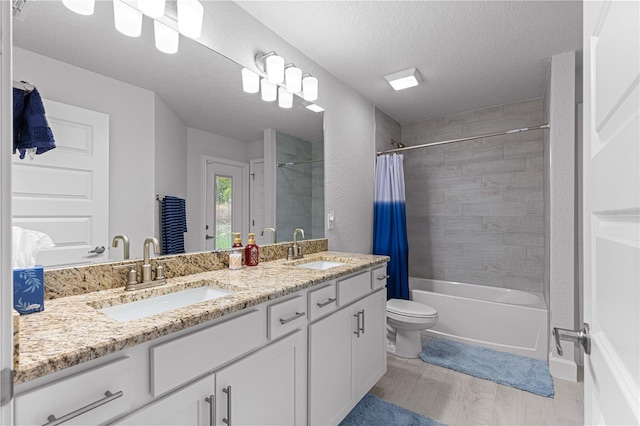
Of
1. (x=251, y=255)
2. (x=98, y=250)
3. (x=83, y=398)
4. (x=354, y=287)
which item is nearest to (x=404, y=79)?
(x=354, y=287)

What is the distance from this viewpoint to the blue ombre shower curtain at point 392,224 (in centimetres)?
312

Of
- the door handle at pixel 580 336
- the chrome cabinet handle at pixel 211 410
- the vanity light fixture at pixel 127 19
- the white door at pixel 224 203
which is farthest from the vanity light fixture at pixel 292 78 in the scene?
the door handle at pixel 580 336

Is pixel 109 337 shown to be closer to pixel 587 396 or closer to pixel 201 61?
pixel 587 396

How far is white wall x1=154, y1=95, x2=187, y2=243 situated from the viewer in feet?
4.67

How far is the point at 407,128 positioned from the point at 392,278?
1955 millimetres

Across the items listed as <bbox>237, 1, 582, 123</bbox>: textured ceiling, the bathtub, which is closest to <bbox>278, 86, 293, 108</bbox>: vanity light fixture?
<bbox>237, 1, 582, 123</bbox>: textured ceiling

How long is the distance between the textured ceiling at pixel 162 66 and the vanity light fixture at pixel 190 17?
5 centimetres

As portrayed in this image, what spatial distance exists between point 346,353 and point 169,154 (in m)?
1.37

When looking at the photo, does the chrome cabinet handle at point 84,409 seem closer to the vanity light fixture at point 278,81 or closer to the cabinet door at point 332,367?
the cabinet door at point 332,367

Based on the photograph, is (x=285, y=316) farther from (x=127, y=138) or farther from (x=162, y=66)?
(x=162, y=66)

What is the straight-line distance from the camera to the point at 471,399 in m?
2.00

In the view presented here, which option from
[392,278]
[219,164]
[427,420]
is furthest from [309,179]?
[427,420]

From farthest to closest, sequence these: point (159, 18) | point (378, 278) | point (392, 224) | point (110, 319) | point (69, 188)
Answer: point (392, 224) → point (378, 278) → point (159, 18) → point (69, 188) → point (110, 319)

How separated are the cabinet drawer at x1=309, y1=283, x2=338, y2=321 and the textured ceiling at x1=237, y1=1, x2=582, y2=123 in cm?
161
